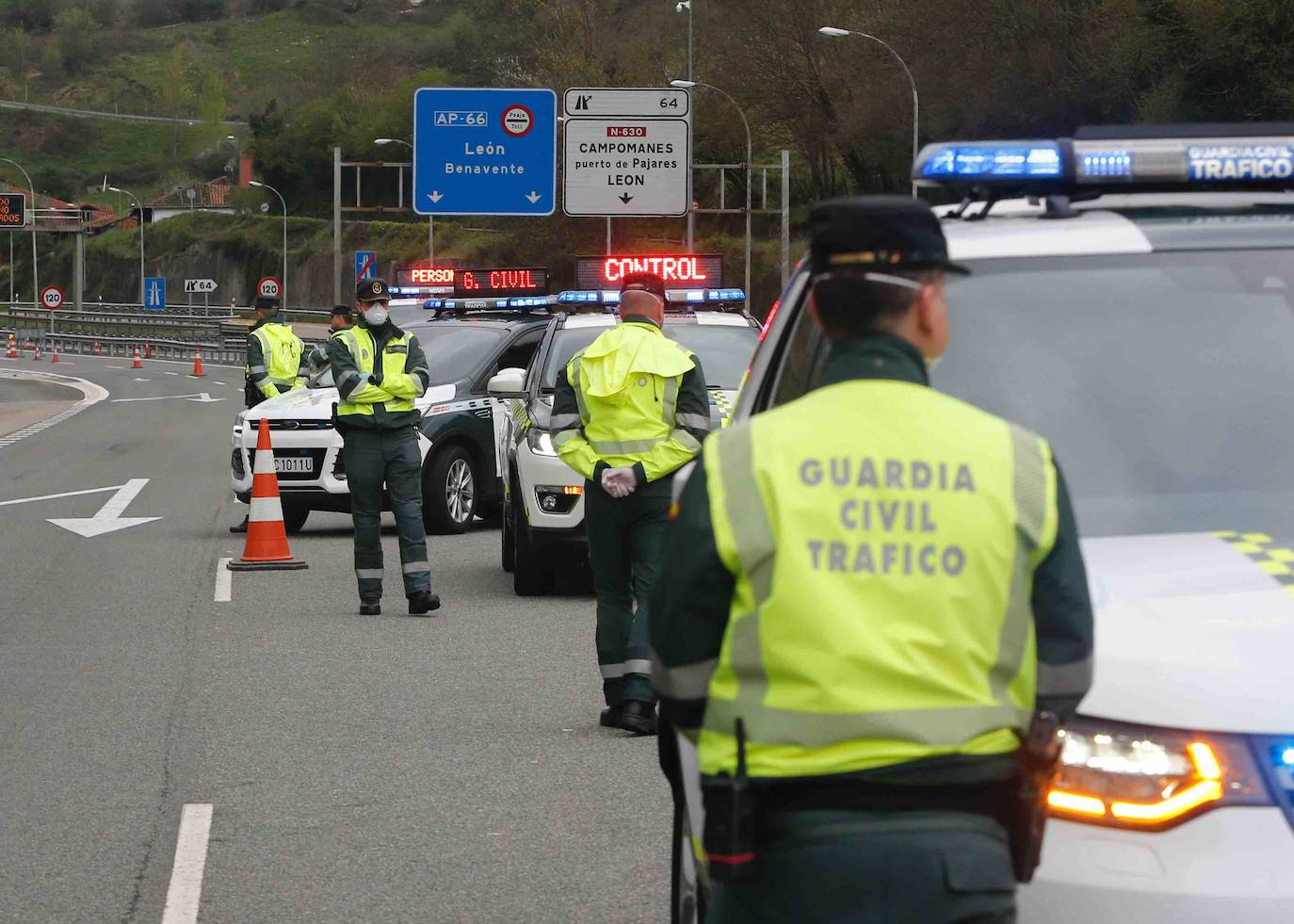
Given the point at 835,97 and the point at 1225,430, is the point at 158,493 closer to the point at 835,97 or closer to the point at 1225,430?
the point at 1225,430

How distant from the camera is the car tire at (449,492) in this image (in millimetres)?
16781

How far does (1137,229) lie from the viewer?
13.9 feet

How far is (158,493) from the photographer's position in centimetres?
2125

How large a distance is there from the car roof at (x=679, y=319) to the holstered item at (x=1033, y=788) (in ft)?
36.8

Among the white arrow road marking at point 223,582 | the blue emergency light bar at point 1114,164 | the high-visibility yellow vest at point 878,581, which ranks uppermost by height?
the blue emergency light bar at point 1114,164

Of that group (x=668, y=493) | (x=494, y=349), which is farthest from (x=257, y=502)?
(x=668, y=493)

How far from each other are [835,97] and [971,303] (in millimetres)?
62592

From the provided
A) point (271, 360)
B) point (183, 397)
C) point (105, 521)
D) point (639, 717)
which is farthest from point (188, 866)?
point (183, 397)

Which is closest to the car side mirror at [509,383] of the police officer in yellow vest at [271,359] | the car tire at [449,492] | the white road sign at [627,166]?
the car tire at [449,492]

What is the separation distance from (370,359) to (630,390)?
355 cm

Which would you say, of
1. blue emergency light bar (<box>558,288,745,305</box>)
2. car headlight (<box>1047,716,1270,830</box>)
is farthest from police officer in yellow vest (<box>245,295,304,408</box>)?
car headlight (<box>1047,716,1270,830</box>)

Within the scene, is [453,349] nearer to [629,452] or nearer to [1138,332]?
[629,452]

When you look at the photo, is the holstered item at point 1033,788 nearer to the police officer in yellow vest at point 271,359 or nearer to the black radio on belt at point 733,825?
the black radio on belt at point 733,825

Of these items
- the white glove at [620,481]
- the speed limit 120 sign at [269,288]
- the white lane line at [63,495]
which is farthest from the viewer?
the speed limit 120 sign at [269,288]
